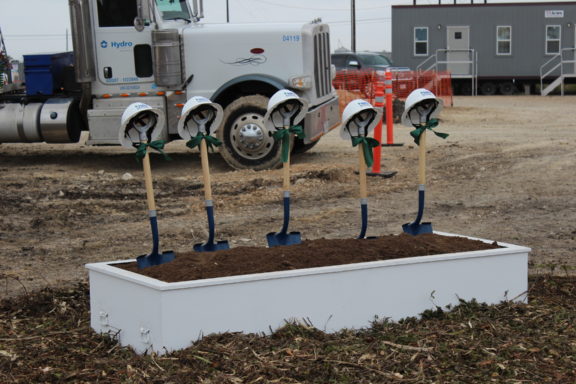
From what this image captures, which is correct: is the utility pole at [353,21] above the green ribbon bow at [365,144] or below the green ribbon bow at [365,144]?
above

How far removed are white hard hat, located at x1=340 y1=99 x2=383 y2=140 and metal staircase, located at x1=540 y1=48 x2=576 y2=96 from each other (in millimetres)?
28081

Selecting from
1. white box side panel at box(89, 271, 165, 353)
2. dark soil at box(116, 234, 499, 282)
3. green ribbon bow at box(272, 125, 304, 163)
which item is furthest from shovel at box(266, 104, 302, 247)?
white box side panel at box(89, 271, 165, 353)

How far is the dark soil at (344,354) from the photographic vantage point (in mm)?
4172

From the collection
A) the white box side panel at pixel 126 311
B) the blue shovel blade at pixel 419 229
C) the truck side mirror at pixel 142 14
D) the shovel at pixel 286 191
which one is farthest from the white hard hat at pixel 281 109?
the truck side mirror at pixel 142 14

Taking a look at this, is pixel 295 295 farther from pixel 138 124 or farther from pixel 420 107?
pixel 420 107

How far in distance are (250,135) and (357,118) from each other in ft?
23.3

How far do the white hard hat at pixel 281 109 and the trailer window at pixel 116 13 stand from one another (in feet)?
25.3

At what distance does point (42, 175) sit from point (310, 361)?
9.13 m

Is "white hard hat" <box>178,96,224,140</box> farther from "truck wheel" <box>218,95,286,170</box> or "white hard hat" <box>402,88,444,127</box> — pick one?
"truck wheel" <box>218,95,286,170</box>

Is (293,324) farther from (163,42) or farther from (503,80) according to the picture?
(503,80)

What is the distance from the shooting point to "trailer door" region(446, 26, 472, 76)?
33.1 metres

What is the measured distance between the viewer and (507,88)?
33562 mm

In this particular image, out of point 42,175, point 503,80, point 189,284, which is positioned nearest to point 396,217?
point 189,284

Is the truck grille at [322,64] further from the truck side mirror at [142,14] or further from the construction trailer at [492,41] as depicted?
the construction trailer at [492,41]
